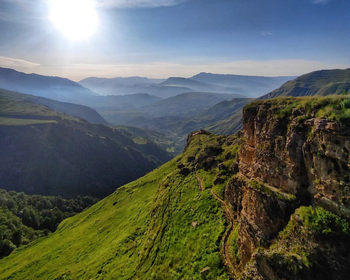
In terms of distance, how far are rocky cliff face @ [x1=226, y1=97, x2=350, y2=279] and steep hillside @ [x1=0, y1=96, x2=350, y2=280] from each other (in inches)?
2.9

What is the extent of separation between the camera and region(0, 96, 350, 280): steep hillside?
1689 centimetres

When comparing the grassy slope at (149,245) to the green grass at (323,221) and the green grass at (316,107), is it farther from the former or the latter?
the green grass at (316,107)

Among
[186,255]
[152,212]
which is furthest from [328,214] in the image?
[152,212]

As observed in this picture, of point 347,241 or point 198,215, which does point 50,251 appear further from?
point 347,241

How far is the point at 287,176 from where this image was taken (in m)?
21.3

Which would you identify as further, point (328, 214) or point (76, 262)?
point (76, 262)

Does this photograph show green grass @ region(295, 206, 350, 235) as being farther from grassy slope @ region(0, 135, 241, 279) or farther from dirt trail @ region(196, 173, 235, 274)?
grassy slope @ region(0, 135, 241, 279)

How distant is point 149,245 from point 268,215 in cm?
2860

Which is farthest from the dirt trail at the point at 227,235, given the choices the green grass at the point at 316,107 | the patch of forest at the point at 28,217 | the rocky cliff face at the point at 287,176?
the patch of forest at the point at 28,217

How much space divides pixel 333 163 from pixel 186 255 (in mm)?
25494

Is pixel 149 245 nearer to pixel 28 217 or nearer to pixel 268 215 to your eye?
pixel 268 215

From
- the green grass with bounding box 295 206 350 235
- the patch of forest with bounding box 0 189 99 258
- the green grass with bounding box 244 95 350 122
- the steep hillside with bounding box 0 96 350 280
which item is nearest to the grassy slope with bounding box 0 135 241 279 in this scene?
the steep hillside with bounding box 0 96 350 280

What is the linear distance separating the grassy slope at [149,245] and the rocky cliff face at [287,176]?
782 cm

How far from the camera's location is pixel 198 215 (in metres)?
39.9
